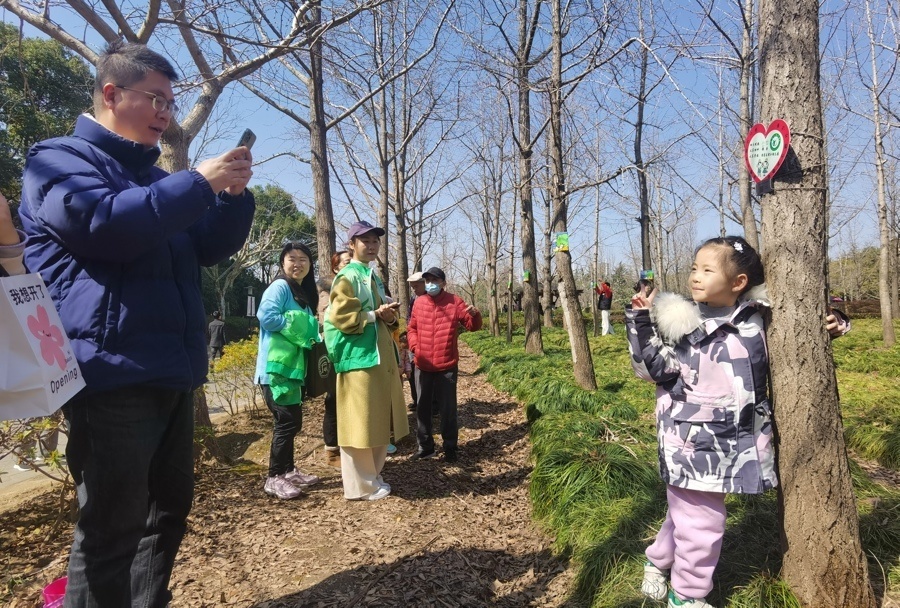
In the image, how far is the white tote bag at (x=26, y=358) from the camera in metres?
1.21

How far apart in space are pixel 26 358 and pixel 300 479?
2.94 metres

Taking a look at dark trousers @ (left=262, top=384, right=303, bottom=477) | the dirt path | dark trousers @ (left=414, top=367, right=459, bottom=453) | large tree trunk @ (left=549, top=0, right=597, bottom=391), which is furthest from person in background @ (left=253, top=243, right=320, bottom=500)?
large tree trunk @ (left=549, top=0, right=597, bottom=391)

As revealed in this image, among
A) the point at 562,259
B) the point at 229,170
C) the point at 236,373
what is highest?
the point at 562,259

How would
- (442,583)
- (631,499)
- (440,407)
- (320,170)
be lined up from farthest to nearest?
(320,170) → (440,407) → (631,499) → (442,583)

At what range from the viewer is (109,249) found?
1462 mm

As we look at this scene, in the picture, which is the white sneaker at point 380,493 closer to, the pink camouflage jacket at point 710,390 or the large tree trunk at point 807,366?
the pink camouflage jacket at point 710,390

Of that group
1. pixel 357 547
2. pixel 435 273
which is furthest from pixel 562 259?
pixel 357 547

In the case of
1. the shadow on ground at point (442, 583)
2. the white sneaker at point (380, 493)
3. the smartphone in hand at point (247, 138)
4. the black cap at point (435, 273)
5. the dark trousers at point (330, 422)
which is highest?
the smartphone in hand at point (247, 138)

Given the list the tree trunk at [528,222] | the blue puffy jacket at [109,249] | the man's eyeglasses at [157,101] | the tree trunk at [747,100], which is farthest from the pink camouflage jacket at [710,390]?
the tree trunk at [528,222]

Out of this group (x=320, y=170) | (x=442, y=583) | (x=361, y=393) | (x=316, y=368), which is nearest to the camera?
(x=442, y=583)

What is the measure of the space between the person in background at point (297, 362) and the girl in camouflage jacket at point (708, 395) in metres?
2.58

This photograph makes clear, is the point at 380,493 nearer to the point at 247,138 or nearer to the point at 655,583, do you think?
the point at 655,583

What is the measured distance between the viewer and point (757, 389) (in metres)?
2.00

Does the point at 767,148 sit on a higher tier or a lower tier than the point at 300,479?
higher
